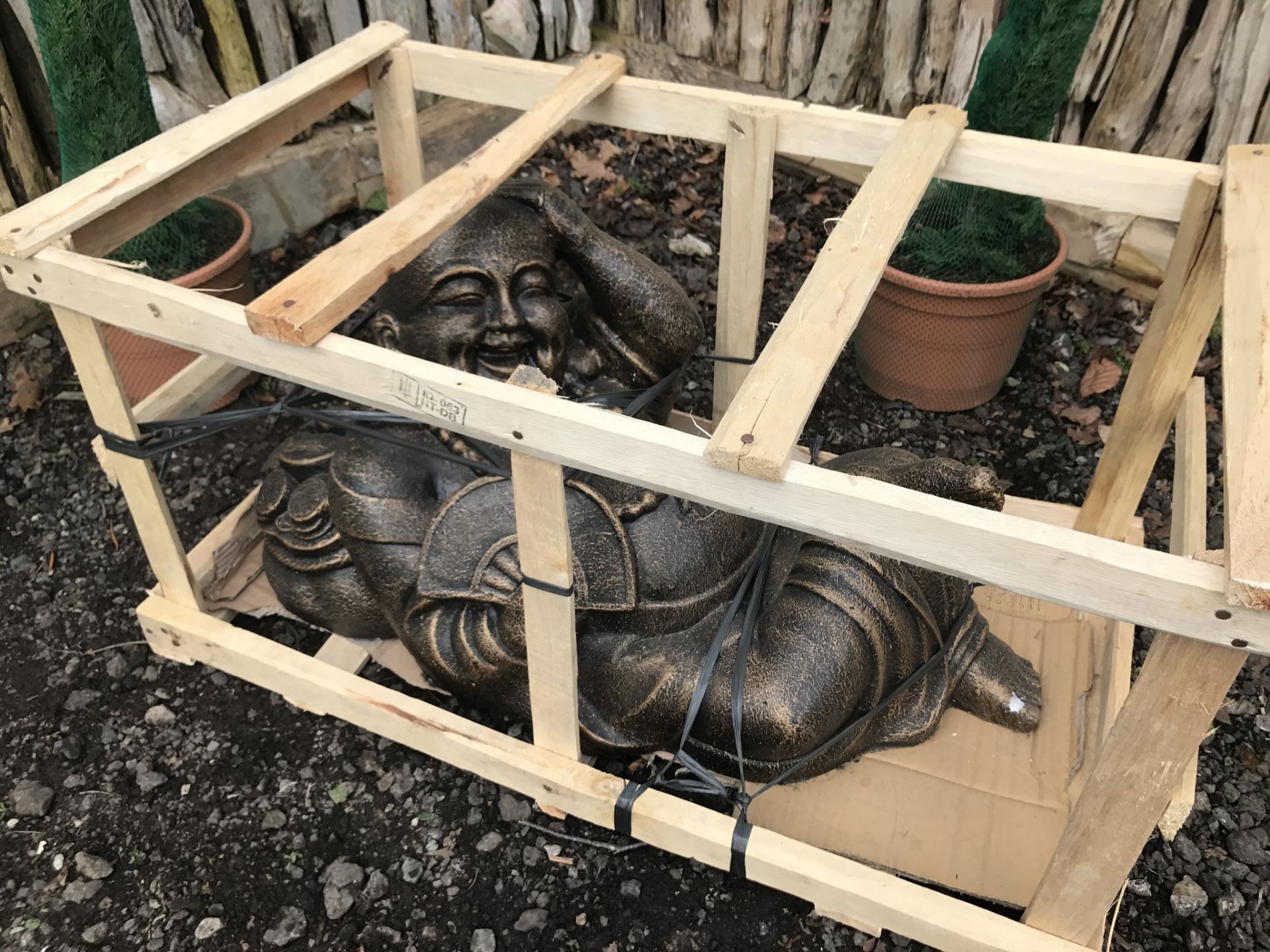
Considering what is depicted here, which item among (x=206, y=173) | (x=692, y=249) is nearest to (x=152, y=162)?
(x=206, y=173)

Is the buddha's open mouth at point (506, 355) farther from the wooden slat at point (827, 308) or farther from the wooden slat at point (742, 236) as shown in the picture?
the wooden slat at point (827, 308)

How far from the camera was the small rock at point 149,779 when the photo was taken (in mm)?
2234

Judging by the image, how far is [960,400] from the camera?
3.26 meters

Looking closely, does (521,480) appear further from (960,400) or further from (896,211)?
(960,400)

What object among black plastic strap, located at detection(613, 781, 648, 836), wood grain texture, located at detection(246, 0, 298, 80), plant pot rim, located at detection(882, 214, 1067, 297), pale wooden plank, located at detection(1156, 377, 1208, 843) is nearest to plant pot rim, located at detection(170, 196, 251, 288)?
wood grain texture, located at detection(246, 0, 298, 80)

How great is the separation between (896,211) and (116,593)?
2168 millimetres

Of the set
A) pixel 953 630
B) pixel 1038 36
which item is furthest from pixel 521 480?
pixel 1038 36

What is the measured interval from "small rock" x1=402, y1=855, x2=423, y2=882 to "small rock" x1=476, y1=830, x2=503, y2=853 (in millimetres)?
125

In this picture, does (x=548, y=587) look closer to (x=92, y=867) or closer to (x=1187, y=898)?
(x=92, y=867)

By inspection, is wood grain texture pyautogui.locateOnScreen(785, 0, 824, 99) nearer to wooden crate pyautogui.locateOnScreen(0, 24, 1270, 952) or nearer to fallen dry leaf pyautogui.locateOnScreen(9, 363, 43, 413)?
wooden crate pyautogui.locateOnScreen(0, 24, 1270, 952)

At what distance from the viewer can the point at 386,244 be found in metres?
1.67

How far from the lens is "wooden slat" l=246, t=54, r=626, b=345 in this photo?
1.53m

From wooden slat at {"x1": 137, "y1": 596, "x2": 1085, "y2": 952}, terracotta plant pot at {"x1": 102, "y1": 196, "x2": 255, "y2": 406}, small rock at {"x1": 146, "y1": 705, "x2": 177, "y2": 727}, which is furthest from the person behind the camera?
terracotta plant pot at {"x1": 102, "y1": 196, "x2": 255, "y2": 406}

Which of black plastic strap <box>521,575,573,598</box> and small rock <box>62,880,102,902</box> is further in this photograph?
small rock <box>62,880,102,902</box>
